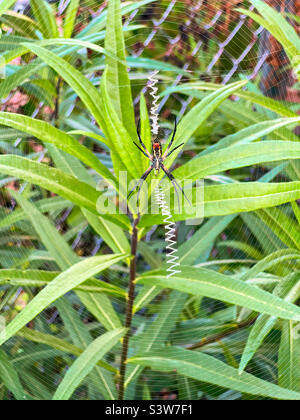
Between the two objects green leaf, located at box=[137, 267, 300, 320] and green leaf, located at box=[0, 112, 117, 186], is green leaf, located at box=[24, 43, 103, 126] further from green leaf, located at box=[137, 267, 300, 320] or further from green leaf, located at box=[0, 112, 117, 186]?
green leaf, located at box=[137, 267, 300, 320]

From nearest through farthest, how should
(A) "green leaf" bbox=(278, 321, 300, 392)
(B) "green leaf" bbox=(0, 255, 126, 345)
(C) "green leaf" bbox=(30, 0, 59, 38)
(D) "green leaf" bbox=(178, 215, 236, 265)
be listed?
(B) "green leaf" bbox=(0, 255, 126, 345) < (A) "green leaf" bbox=(278, 321, 300, 392) < (D) "green leaf" bbox=(178, 215, 236, 265) < (C) "green leaf" bbox=(30, 0, 59, 38)

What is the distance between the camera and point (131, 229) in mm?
884

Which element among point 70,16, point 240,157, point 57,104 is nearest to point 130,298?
point 240,157

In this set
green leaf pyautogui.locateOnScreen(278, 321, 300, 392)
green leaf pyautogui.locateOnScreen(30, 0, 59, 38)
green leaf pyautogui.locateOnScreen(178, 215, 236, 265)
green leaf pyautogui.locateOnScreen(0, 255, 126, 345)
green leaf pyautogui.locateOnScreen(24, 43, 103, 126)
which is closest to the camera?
green leaf pyautogui.locateOnScreen(0, 255, 126, 345)

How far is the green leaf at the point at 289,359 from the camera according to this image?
0.92 meters

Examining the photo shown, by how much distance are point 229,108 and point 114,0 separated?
39cm

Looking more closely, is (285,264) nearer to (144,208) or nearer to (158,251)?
(144,208)

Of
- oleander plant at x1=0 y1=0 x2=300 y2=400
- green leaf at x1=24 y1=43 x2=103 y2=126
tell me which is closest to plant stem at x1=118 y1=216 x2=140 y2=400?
oleander plant at x1=0 y1=0 x2=300 y2=400

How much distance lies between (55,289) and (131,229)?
0.23 metres

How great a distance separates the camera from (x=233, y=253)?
4.58 ft

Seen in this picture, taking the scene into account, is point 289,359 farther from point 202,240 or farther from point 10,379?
point 10,379

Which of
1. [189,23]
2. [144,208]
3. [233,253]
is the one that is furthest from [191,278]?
[189,23]

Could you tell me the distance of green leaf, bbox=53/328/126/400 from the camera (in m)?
0.80

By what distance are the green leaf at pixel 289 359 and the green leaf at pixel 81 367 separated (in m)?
0.34
